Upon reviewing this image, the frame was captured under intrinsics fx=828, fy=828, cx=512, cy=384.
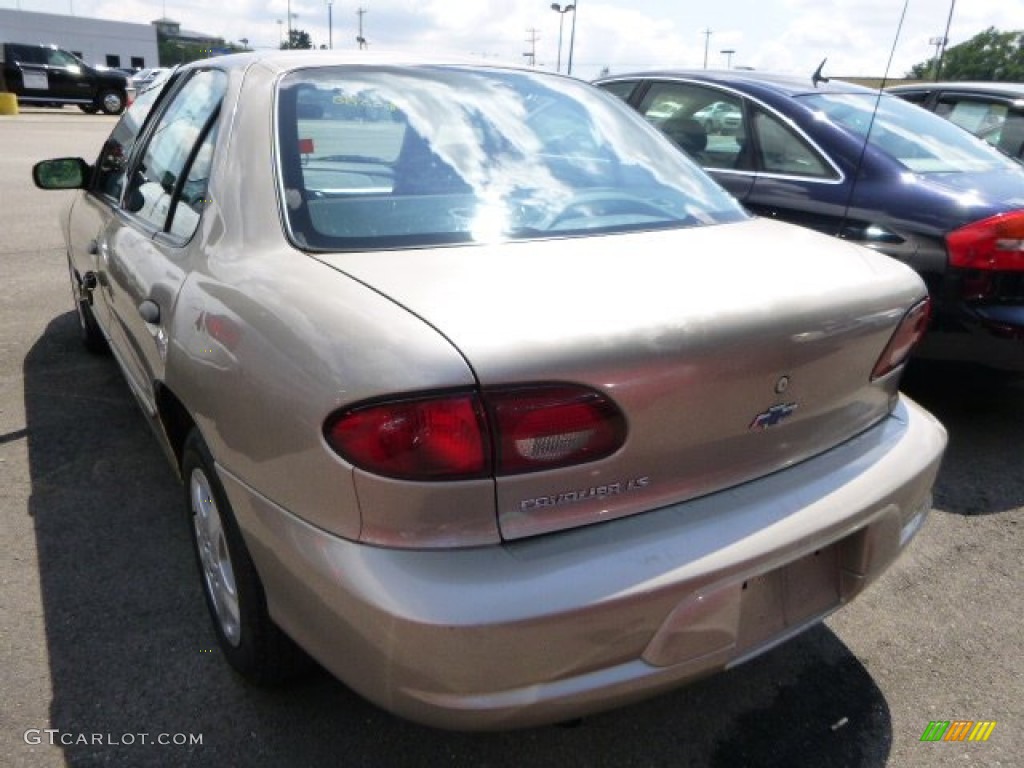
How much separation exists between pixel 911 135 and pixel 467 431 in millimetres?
3868

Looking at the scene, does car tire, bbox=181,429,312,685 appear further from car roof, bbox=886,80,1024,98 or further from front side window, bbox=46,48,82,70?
front side window, bbox=46,48,82,70

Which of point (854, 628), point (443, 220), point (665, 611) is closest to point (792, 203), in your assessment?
point (854, 628)

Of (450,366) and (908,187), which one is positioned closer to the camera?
(450,366)

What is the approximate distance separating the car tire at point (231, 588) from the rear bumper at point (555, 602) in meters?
0.16

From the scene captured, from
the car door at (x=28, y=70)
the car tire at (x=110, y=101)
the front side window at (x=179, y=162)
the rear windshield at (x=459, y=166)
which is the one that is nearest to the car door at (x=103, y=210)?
the front side window at (x=179, y=162)

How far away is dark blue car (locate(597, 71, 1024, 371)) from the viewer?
137 inches

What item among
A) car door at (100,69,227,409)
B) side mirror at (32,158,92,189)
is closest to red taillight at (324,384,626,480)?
car door at (100,69,227,409)

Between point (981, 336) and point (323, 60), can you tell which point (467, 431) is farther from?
point (981, 336)

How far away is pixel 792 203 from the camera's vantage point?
13.5ft

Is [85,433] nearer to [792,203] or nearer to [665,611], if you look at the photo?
[665,611]

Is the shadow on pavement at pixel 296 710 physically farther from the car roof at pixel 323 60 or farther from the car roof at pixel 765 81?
the car roof at pixel 765 81

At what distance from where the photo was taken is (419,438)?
144 cm

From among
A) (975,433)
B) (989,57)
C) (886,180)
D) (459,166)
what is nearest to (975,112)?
(886,180)

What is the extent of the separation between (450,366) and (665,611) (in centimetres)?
60
